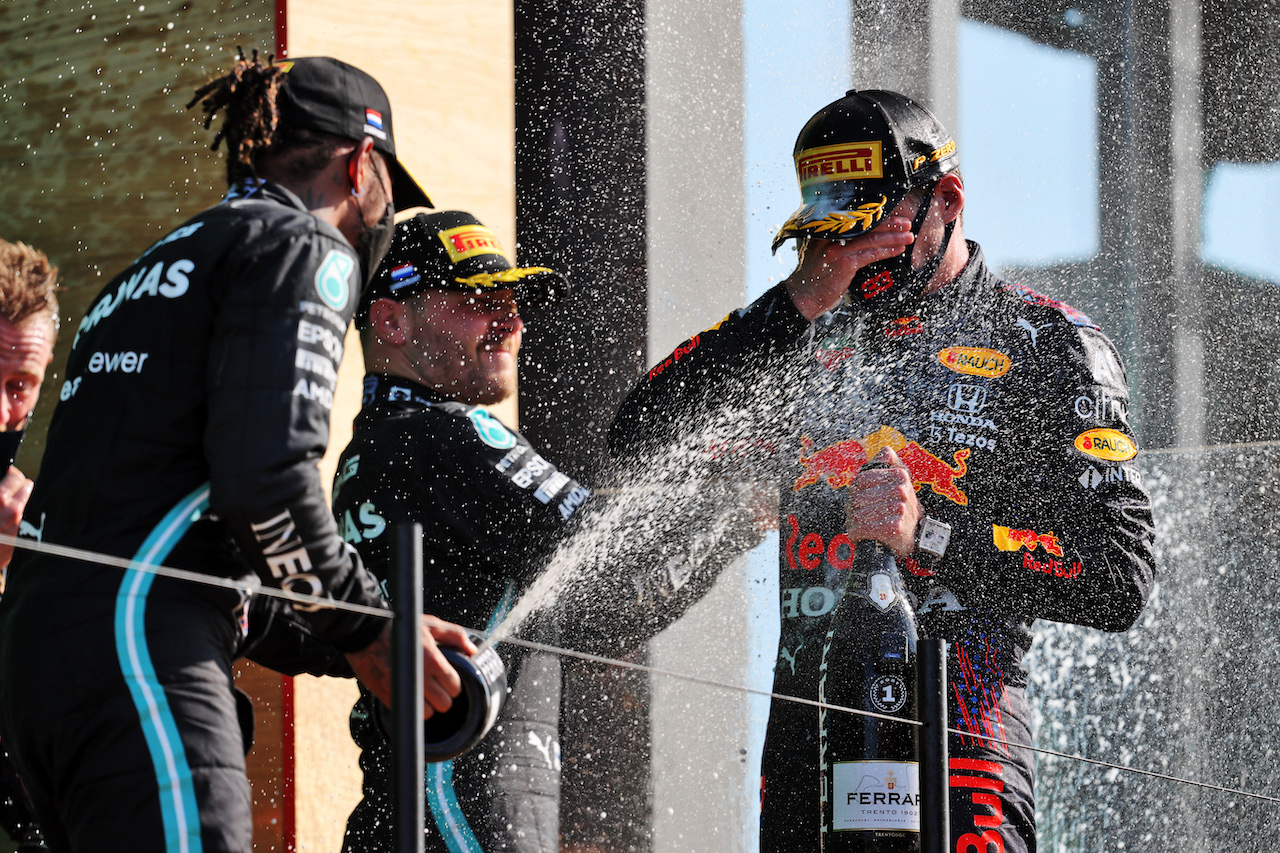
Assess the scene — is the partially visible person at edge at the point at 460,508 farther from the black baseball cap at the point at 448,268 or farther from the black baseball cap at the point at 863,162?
the black baseball cap at the point at 863,162

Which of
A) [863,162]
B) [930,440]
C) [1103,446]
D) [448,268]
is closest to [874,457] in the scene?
[930,440]

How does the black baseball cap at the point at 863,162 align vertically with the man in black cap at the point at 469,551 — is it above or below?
above

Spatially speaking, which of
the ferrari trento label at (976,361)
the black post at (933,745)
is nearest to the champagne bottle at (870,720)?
the black post at (933,745)

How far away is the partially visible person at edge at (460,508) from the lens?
2.52 meters

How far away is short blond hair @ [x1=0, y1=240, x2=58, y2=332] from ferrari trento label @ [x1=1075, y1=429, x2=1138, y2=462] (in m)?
2.18

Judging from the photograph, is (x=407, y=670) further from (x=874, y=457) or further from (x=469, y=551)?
(x=874, y=457)

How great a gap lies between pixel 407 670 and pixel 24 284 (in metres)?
1.93

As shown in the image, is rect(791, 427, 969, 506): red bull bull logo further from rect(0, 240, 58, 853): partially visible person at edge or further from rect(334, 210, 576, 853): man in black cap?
rect(0, 240, 58, 853): partially visible person at edge

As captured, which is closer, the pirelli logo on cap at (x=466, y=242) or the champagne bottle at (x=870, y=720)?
the champagne bottle at (x=870, y=720)

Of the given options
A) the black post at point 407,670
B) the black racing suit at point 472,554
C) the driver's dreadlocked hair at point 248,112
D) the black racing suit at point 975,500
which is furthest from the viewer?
the black racing suit at point 975,500

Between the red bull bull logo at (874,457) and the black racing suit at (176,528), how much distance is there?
4.04 feet

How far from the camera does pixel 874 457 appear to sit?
288 cm

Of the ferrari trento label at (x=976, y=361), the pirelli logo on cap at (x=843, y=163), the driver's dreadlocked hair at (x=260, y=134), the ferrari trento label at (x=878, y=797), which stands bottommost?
the ferrari trento label at (x=878, y=797)

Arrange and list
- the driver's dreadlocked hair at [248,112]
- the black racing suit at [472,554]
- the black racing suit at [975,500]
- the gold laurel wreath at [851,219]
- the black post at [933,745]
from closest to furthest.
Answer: the driver's dreadlocked hair at [248,112] < the black post at [933,745] < the black racing suit at [472,554] < the black racing suit at [975,500] < the gold laurel wreath at [851,219]
